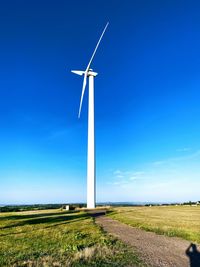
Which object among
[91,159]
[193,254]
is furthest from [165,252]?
[91,159]

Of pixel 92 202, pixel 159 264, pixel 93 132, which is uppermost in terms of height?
pixel 93 132

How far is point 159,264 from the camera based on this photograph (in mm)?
11844

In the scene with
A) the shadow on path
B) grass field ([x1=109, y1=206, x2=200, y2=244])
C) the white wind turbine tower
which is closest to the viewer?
the shadow on path

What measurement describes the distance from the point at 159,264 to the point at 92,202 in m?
42.1

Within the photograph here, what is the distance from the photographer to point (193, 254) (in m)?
14.0

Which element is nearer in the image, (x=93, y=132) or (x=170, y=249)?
(x=170, y=249)

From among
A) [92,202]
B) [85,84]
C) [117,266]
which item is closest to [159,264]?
[117,266]

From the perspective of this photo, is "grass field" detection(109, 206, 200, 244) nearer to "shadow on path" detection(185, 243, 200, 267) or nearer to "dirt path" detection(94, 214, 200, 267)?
"dirt path" detection(94, 214, 200, 267)

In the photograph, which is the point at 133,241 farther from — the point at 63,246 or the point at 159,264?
the point at 159,264

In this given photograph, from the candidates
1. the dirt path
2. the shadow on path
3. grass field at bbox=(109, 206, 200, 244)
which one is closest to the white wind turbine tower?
grass field at bbox=(109, 206, 200, 244)

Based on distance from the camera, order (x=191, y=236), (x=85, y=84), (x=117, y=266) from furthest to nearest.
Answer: (x=85, y=84), (x=191, y=236), (x=117, y=266)

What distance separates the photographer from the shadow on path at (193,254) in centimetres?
1205

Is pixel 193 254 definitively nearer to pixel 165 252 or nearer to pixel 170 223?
pixel 165 252

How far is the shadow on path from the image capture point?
39.5ft
